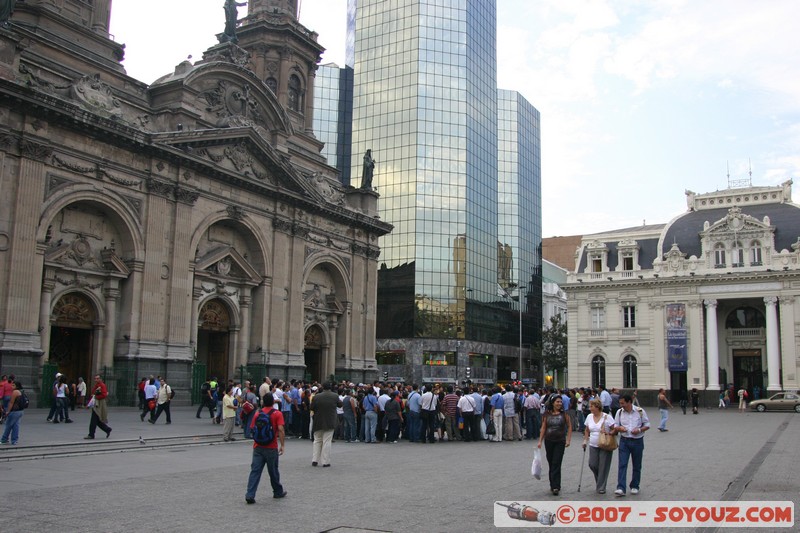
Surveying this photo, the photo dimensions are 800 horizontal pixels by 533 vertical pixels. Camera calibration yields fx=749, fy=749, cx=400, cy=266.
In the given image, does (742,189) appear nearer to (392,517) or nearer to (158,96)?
(158,96)

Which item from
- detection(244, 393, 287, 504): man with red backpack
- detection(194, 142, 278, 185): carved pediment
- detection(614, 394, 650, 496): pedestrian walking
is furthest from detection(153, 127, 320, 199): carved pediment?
detection(614, 394, 650, 496): pedestrian walking

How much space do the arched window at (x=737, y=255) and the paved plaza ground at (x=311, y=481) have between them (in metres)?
40.4

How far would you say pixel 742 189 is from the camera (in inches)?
2562

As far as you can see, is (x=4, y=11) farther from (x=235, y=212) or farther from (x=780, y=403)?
(x=780, y=403)

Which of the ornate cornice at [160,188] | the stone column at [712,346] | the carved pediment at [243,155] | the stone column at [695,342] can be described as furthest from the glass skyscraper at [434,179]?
the ornate cornice at [160,188]

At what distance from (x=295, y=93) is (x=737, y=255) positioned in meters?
37.9

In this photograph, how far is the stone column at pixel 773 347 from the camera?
58.7 m

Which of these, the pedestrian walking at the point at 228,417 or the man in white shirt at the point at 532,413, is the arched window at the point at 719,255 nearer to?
the man in white shirt at the point at 532,413

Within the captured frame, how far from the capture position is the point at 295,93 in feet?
171

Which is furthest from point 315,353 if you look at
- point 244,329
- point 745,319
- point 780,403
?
point 745,319

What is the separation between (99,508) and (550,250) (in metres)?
109

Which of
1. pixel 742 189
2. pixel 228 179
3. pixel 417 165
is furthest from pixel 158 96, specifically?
pixel 742 189

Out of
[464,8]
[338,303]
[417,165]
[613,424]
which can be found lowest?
[613,424]

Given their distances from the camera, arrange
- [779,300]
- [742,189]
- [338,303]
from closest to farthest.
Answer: [338,303], [779,300], [742,189]
